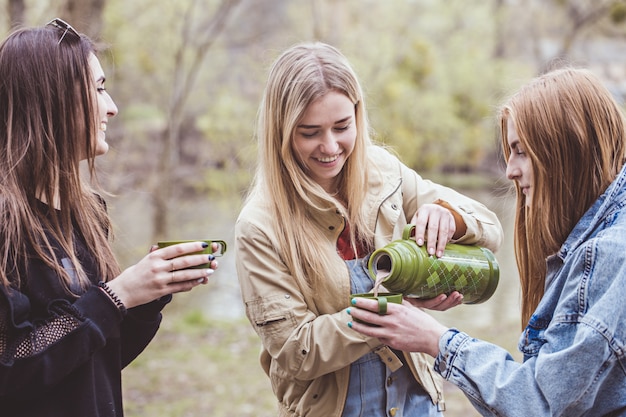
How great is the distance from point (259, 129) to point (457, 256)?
2.66 feet

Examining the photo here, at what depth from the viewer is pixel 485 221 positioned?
2.33m

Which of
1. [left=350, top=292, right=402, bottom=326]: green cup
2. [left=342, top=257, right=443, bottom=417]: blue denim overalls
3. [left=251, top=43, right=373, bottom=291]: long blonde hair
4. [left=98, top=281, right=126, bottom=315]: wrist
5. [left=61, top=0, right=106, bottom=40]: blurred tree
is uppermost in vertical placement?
[left=61, top=0, right=106, bottom=40]: blurred tree

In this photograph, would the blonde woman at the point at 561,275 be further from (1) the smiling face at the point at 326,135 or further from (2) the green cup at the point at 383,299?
(1) the smiling face at the point at 326,135

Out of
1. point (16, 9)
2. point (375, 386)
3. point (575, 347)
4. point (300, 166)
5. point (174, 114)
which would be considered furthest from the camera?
point (174, 114)

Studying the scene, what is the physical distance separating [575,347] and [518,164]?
1.87 feet

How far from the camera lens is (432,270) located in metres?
2.02

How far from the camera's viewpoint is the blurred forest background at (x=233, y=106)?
20.1 ft

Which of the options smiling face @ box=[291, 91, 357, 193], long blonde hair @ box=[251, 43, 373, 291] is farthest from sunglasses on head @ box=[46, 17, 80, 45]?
smiling face @ box=[291, 91, 357, 193]

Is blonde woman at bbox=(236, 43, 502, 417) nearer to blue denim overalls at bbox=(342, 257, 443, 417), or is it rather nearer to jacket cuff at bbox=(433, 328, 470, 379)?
blue denim overalls at bbox=(342, 257, 443, 417)

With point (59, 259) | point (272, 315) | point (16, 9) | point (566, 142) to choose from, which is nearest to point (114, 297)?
point (59, 259)

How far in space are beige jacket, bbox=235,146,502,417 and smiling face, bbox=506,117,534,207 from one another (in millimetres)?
341

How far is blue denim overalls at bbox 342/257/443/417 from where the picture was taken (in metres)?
2.15

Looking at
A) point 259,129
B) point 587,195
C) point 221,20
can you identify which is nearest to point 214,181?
point 221,20

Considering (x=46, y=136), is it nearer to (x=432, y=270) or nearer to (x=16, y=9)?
(x=432, y=270)
